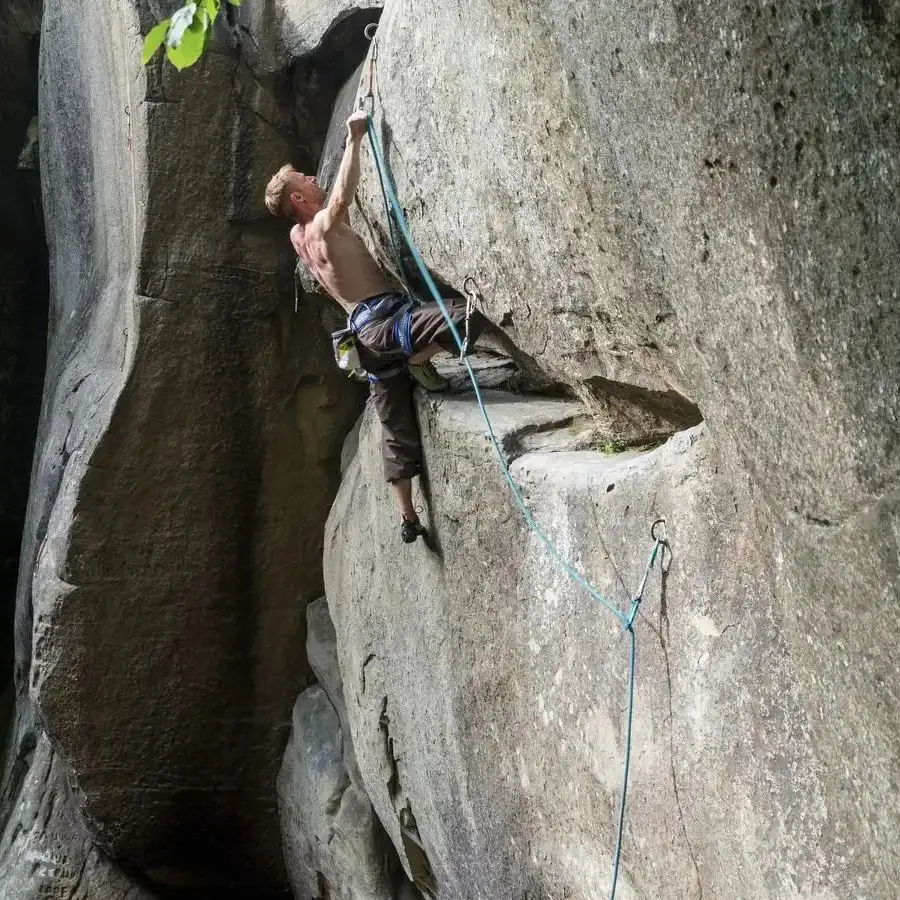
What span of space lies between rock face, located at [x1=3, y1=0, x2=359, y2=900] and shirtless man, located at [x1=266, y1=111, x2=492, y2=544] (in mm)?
1460

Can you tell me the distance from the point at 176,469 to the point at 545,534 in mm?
3155

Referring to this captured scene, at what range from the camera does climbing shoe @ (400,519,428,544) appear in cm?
375

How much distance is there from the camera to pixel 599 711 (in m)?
2.75

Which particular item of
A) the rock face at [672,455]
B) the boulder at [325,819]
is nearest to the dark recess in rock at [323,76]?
the rock face at [672,455]

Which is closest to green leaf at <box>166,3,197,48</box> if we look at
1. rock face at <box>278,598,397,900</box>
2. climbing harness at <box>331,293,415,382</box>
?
climbing harness at <box>331,293,415,382</box>

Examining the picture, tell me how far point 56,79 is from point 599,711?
584 cm

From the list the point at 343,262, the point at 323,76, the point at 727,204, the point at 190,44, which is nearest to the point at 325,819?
the point at 343,262

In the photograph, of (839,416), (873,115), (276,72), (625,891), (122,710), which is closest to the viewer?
(873,115)

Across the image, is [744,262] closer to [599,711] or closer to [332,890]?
[599,711]

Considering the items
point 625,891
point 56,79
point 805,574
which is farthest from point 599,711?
point 56,79

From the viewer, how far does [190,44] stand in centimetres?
208

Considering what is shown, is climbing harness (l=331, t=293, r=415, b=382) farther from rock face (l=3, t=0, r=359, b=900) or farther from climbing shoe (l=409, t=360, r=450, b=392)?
rock face (l=3, t=0, r=359, b=900)

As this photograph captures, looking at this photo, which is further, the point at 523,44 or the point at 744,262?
the point at 523,44

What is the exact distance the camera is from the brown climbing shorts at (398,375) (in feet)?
11.9
